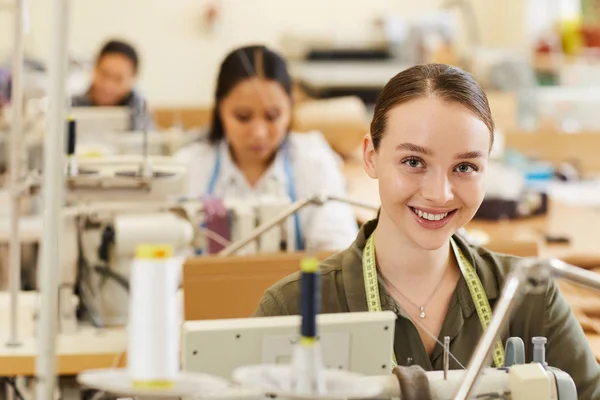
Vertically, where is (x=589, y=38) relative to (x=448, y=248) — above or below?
above

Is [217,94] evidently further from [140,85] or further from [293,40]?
[140,85]

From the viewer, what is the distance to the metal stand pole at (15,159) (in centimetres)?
206

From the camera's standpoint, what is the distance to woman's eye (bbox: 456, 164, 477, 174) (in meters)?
1.57

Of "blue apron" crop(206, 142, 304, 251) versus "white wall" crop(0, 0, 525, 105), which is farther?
"white wall" crop(0, 0, 525, 105)

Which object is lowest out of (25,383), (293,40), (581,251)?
(25,383)

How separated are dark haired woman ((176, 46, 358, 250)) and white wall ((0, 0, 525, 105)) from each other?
3443 mm

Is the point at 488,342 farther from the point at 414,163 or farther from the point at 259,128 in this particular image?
the point at 259,128

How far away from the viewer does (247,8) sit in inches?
265

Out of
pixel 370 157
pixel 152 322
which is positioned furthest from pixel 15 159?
pixel 152 322

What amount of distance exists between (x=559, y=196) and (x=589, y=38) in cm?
251

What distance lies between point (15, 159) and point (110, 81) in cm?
300

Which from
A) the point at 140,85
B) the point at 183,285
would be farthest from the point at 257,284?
the point at 140,85

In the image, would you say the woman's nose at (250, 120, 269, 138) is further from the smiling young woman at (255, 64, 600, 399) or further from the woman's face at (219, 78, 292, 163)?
the smiling young woman at (255, 64, 600, 399)

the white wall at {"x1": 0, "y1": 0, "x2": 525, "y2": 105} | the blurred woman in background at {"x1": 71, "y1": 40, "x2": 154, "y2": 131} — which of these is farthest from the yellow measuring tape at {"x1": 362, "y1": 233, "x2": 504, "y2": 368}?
the white wall at {"x1": 0, "y1": 0, "x2": 525, "y2": 105}
